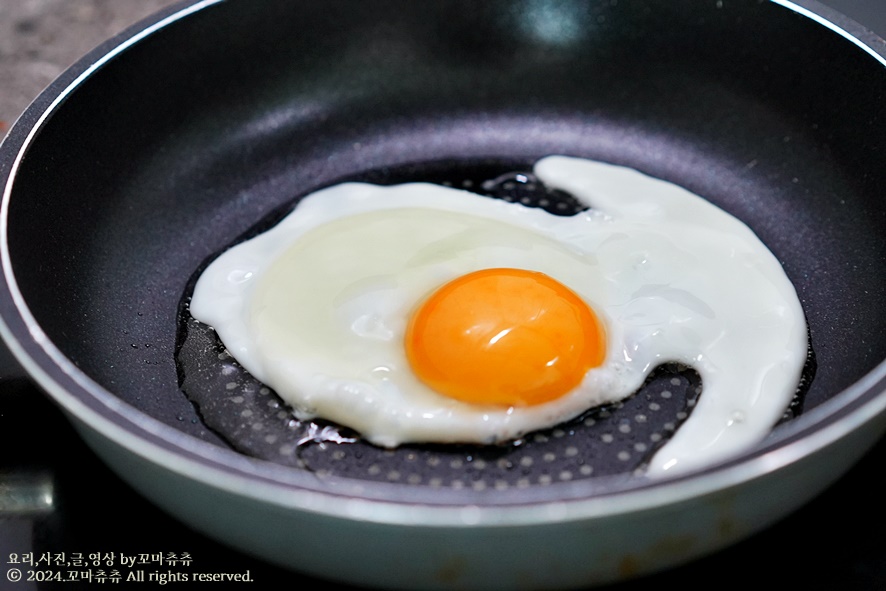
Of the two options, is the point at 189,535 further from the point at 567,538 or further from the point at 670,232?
the point at 670,232

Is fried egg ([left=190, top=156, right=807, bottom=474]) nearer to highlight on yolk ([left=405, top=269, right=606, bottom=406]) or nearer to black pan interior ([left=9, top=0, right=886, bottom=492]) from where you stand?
highlight on yolk ([left=405, top=269, right=606, bottom=406])

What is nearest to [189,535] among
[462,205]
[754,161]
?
[462,205]

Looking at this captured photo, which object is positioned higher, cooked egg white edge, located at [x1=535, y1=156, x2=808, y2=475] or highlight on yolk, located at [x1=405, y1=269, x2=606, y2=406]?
cooked egg white edge, located at [x1=535, y1=156, x2=808, y2=475]

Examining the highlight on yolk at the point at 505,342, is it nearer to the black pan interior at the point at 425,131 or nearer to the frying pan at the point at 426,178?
the frying pan at the point at 426,178

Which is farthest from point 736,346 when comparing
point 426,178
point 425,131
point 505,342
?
point 425,131

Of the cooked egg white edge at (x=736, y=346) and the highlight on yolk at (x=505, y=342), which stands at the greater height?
the cooked egg white edge at (x=736, y=346)

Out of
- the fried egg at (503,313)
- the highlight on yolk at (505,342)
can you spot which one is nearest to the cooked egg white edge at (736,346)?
the fried egg at (503,313)

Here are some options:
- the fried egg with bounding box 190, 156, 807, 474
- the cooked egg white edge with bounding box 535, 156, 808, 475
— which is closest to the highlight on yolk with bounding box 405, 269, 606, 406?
the fried egg with bounding box 190, 156, 807, 474
